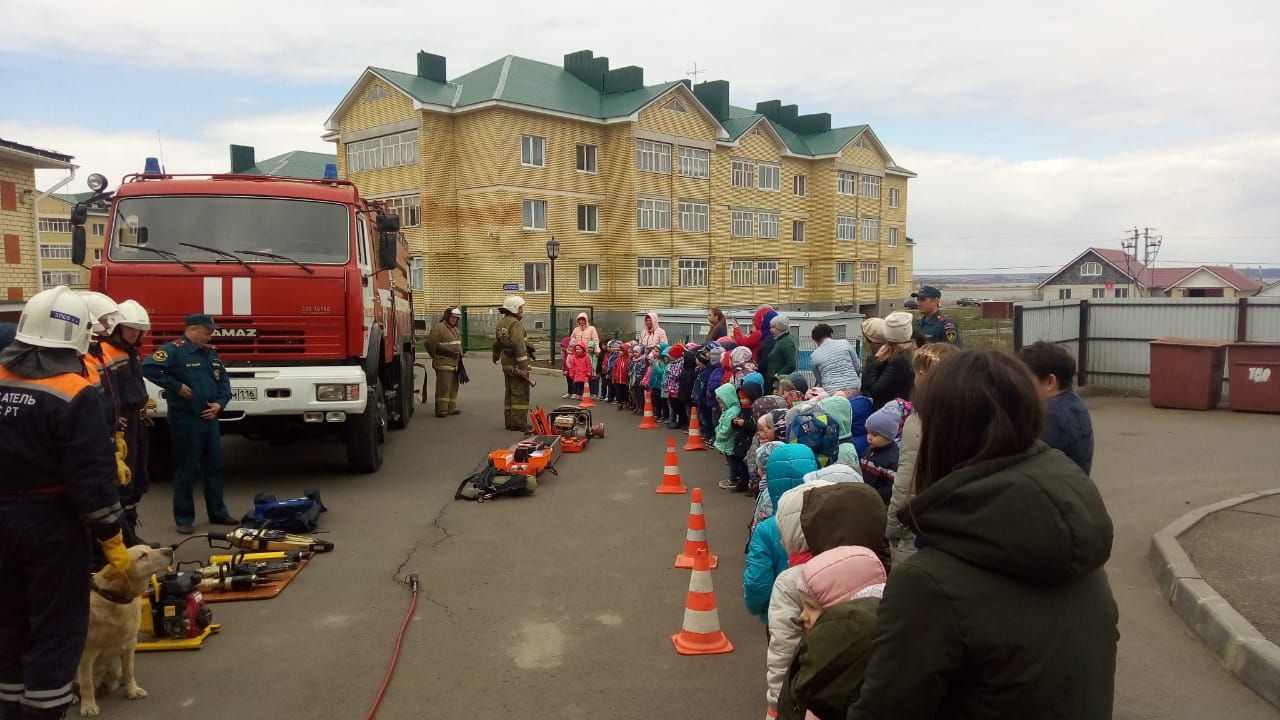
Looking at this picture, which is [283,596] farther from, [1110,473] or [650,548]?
[1110,473]

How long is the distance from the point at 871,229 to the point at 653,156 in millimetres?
20917

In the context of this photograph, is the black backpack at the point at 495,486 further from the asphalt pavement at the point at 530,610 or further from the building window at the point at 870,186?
the building window at the point at 870,186

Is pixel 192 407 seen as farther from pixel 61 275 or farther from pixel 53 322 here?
pixel 61 275

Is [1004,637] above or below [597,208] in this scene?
below

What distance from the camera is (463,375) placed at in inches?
667

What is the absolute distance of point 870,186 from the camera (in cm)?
5888

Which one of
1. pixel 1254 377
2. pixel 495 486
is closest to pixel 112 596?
pixel 495 486

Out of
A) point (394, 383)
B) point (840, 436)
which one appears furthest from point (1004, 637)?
point (394, 383)

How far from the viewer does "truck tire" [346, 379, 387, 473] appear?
1030cm

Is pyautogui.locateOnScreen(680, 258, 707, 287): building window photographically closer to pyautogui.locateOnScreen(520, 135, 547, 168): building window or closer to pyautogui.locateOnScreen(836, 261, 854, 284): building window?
pyautogui.locateOnScreen(520, 135, 547, 168): building window

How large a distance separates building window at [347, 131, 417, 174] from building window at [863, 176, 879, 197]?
30617 millimetres

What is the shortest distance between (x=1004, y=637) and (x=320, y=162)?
57841 mm

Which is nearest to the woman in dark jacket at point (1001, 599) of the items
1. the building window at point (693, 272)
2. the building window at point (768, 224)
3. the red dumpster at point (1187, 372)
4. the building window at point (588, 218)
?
the red dumpster at point (1187, 372)

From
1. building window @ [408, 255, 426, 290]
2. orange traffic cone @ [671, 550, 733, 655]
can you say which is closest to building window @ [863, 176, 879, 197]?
building window @ [408, 255, 426, 290]
